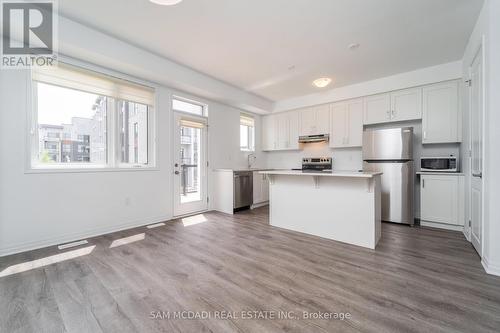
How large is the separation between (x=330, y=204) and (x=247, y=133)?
3849 mm

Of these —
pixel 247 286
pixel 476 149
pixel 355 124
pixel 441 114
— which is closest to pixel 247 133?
pixel 355 124

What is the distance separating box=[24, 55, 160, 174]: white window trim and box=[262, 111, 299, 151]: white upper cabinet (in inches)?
136

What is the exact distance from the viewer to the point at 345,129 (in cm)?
504

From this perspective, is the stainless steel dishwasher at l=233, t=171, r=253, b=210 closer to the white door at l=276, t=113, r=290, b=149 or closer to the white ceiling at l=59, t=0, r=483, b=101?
the white door at l=276, t=113, r=290, b=149

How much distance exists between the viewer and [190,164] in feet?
15.6

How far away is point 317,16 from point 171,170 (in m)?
3.56

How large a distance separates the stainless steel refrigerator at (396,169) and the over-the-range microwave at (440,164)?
0.78 feet

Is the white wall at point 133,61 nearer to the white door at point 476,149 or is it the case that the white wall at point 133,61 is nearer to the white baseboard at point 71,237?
the white baseboard at point 71,237

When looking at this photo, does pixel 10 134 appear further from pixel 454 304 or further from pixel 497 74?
pixel 497 74

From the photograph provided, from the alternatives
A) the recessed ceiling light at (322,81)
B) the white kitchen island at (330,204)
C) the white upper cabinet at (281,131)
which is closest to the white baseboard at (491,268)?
the white kitchen island at (330,204)

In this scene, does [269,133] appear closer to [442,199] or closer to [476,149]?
[442,199]

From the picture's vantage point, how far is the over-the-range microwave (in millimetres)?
3723

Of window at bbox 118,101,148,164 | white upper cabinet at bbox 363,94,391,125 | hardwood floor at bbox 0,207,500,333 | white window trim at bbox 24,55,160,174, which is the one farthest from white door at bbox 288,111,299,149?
window at bbox 118,101,148,164

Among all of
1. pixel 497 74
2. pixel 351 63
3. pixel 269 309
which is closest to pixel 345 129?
pixel 351 63
